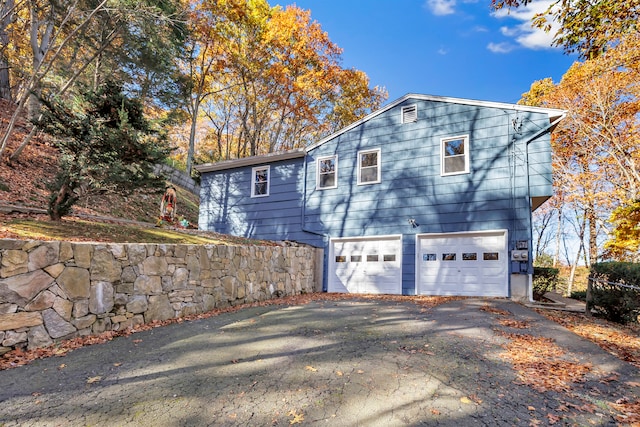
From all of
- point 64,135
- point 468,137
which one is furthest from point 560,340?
point 64,135

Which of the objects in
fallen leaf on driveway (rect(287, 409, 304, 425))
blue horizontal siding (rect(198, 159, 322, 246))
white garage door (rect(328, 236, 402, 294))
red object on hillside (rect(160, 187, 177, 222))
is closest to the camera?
fallen leaf on driveway (rect(287, 409, 304, 425))

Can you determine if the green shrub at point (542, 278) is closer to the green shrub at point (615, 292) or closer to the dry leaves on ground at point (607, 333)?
the green shrub at point (615, 292)

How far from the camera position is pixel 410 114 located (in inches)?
422

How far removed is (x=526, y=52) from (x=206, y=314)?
18376mm

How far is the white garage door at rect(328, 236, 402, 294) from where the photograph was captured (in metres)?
10.4

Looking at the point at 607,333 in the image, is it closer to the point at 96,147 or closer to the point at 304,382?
the point at 304,382

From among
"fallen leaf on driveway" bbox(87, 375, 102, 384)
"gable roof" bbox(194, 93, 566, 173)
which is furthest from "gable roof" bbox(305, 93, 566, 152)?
"fallen leaf on driveway" bbox(87, 375, 102, 384)

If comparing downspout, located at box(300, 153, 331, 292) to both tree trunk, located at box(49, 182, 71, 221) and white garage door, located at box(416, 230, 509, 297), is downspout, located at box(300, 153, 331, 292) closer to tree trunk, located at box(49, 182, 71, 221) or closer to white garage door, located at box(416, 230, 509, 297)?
white garage door, located at box(416, 230, 509, 297)

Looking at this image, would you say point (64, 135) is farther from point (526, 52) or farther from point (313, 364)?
point (526, 52)

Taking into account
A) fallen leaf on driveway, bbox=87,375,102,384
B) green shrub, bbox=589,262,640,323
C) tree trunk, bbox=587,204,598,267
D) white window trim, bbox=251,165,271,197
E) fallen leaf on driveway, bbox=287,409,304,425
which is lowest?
fallen leaf on driveway, bbox=87,375,102,384

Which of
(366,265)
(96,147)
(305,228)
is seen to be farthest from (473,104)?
(96,147)

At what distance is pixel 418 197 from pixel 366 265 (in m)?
2.84

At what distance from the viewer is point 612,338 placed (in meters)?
5.04

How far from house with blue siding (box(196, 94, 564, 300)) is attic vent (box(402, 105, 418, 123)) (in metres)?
0.03
